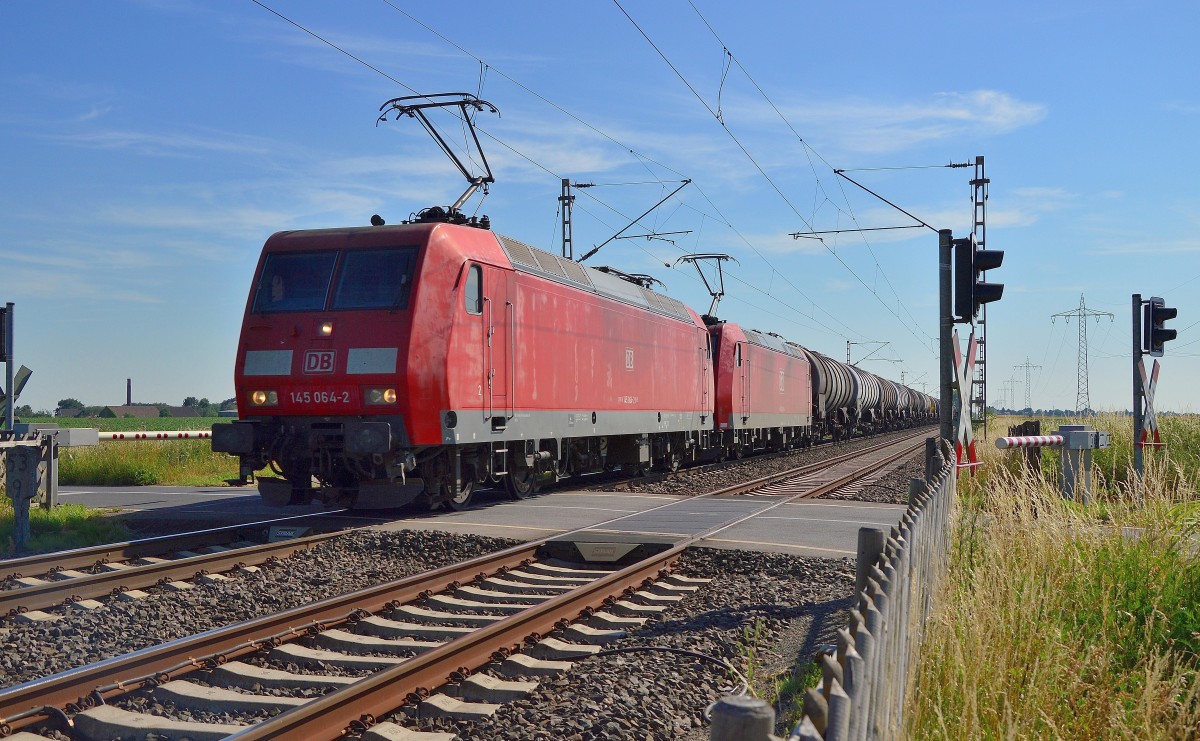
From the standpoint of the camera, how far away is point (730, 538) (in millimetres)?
11094

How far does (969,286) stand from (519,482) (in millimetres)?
8070

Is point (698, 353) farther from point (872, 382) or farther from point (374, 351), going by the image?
point (872, 382)

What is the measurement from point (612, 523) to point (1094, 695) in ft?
25.9

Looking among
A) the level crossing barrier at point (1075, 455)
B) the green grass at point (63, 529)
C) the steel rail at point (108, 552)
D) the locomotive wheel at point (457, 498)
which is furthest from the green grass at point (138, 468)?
the level crossing barrier at point (1075, 455)

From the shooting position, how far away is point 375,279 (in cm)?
1247

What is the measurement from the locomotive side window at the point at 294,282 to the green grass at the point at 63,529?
3.10 metres

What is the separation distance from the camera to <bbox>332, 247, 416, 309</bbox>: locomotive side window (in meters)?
12.3

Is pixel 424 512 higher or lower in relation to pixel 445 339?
lower

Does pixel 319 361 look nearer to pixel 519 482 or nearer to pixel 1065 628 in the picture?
pixel 519 482

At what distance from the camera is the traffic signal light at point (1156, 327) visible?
42.1 feet

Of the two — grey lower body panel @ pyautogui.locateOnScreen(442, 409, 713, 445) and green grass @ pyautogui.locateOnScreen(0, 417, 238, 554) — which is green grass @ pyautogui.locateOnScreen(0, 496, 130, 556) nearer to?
green grass @ pyautogui.locateOnScreen(0, 417, 238, 554)

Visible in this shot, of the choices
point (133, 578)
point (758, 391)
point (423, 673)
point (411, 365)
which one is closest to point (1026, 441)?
point (411, 365)

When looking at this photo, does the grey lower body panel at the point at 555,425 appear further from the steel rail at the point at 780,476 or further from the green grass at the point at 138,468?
the green grass at the point at 138,468

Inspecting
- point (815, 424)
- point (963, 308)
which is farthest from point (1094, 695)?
point (815, 424)
